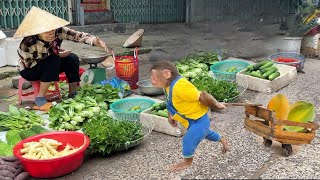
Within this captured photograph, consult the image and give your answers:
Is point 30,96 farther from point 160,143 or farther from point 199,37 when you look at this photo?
point 199,37

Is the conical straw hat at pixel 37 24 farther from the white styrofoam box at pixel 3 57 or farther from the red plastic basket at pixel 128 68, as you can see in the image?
the white styrofoam box at pixel 3 57

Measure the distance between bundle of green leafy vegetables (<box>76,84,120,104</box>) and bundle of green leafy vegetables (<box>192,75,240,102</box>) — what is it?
50.7 inches

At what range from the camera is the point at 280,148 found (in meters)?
3.91

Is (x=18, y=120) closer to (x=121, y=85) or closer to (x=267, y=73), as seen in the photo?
(x=121, y=85)

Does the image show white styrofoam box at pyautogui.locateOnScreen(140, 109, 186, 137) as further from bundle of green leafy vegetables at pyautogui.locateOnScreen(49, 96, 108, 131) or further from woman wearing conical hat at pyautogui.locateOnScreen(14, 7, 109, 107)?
woman wearing conical hat at pyautogui.locateOnScreen(14, 7, 109, 107)

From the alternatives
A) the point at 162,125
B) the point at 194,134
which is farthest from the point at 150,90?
the point at 194,134

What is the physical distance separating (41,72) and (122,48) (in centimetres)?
441

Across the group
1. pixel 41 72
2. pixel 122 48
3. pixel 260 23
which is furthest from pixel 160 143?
pixel 260 23

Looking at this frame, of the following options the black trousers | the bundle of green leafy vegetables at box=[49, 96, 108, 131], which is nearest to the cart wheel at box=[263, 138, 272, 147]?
the bundle of green leafy vegetables at box=[49, 96, 108, 131]

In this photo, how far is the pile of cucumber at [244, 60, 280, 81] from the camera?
6.14 m

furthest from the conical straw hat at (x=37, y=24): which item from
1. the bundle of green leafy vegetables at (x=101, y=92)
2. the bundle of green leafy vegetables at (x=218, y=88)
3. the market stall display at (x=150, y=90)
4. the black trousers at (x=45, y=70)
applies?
the bundle of green leafy vegetables at (x=218, y=88)

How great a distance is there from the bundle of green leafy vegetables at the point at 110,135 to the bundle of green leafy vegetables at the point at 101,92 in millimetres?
1195

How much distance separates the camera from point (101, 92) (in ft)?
17.8

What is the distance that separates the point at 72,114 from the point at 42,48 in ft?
4.17
